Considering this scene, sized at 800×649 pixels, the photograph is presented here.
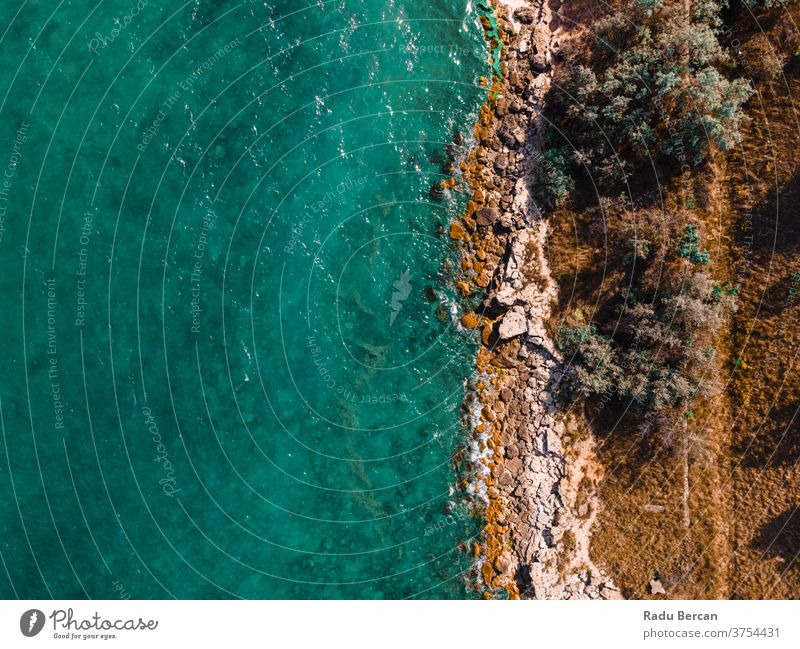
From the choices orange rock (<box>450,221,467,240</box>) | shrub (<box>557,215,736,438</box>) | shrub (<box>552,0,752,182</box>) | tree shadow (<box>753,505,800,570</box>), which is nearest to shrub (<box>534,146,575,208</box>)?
shrub (<box>552,0,752,182</box>)

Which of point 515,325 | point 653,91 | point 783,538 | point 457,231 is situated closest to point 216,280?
point 457,231

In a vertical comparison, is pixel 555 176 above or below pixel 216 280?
above

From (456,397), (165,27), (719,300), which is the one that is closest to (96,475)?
(456,397)

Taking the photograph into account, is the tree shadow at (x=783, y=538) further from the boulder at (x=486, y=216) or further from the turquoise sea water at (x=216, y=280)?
the boulder at (x=486, y=216)

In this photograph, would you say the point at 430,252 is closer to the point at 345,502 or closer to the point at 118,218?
the point at 345,502

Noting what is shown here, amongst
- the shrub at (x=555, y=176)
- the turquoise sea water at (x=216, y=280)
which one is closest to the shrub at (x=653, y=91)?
the shrub at (x=555, y=176)

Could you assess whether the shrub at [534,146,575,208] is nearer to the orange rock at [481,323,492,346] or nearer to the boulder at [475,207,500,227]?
the boulder at [475,207,500,227]

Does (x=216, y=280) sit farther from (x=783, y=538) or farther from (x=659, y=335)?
(x=783, y=538)
